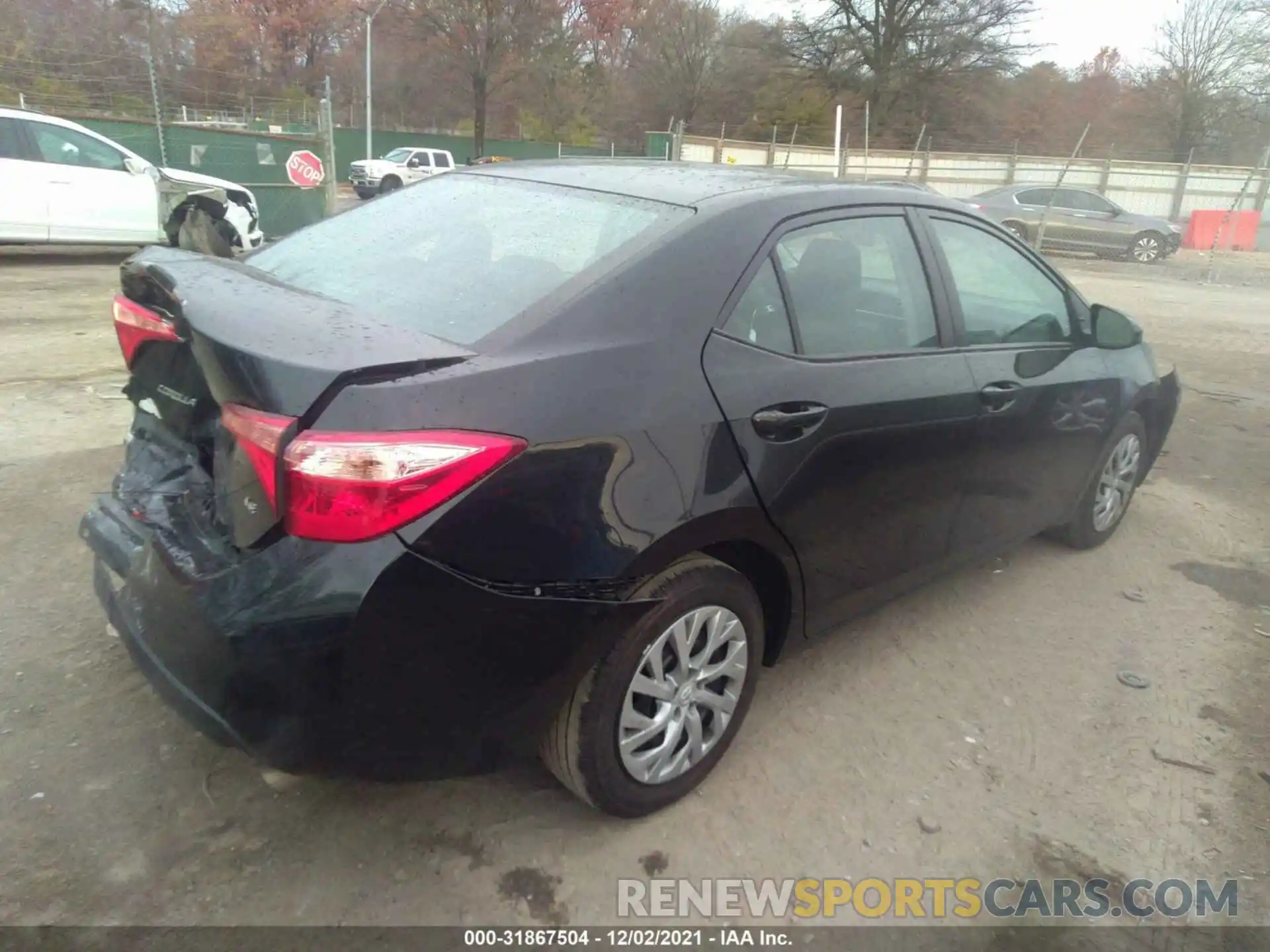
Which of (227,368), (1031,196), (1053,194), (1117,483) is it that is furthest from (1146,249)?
(227,368)

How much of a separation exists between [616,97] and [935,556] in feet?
164

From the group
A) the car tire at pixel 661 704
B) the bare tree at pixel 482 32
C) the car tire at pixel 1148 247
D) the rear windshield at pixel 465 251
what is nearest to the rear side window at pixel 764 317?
the rear windshield at pixel 465 251

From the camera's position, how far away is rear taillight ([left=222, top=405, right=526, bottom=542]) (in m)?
1.84

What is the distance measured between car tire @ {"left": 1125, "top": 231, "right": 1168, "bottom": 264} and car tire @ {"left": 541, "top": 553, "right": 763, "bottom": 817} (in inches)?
839

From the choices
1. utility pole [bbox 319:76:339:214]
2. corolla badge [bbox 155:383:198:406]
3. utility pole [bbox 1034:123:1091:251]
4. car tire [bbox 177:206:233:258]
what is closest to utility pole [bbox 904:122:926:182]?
utility pole [bbox 1034:123:1091:251]

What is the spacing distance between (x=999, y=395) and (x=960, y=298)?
0.37 meters

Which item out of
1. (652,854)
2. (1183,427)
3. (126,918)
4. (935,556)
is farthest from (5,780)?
(1183,427)

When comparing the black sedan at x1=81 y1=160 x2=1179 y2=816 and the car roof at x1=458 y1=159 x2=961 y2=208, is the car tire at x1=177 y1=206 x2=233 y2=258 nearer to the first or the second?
the black sedan at x1=81 y1=160 x2=1179 y2=816

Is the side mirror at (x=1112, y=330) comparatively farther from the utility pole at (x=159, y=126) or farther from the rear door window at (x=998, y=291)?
the utility pole at (x=159, y=126)

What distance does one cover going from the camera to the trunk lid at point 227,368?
1924mm

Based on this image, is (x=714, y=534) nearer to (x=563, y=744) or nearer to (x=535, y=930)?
(x=563, y=744)

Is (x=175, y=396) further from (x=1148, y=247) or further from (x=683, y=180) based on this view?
(x=1148, y=247)

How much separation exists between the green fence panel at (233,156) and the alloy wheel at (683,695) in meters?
12.8

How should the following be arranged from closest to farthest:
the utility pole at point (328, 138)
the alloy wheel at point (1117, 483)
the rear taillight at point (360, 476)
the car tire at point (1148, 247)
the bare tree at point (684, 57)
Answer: the rear taillight at point (360, 476), the alloy wheel at point (1117, 483), the utility pole at point (328, 138), the car tire at point (1148, 247), the bare tree at point (684, 57)
